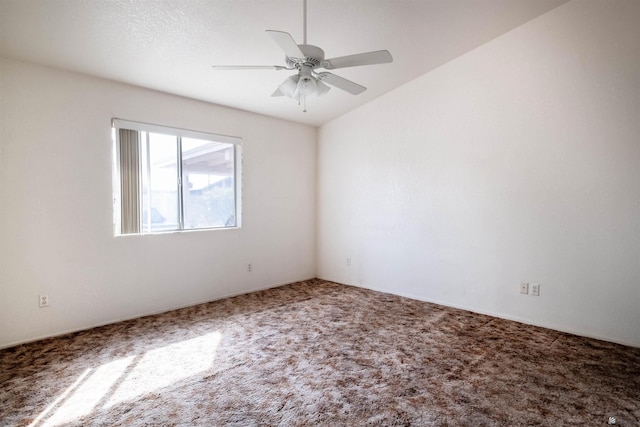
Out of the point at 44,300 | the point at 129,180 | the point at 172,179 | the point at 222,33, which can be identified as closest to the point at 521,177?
the point at 222,33

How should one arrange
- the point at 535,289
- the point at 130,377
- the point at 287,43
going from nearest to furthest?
the point at 287,43 < the point at 130,377 < the point at 535,289

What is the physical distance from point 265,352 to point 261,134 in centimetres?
309

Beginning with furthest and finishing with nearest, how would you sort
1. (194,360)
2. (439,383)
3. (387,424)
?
(194,360) < (439,383) < (387,424)

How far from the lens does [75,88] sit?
127 inches

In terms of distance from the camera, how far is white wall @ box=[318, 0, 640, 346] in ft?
9.86

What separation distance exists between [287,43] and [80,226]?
2.78 m

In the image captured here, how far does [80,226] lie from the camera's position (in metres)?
3.27

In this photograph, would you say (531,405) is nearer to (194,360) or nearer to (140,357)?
(194,360)

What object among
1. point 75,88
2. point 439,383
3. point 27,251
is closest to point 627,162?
point 439,383

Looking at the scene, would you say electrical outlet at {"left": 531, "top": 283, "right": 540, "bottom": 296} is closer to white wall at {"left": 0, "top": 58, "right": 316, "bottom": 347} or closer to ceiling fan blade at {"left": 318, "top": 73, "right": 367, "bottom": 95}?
ceiling fan blade at {"left": 318, "top": 73, "right": 367, "bottom": 95}

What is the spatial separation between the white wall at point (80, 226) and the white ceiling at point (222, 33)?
26 cm

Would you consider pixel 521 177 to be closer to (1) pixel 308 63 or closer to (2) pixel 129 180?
(1) pixel 308 63

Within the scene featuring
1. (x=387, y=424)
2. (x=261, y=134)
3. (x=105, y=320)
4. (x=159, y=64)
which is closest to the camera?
(x=387, y=424)

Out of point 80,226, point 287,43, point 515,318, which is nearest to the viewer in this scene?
point 287,43
